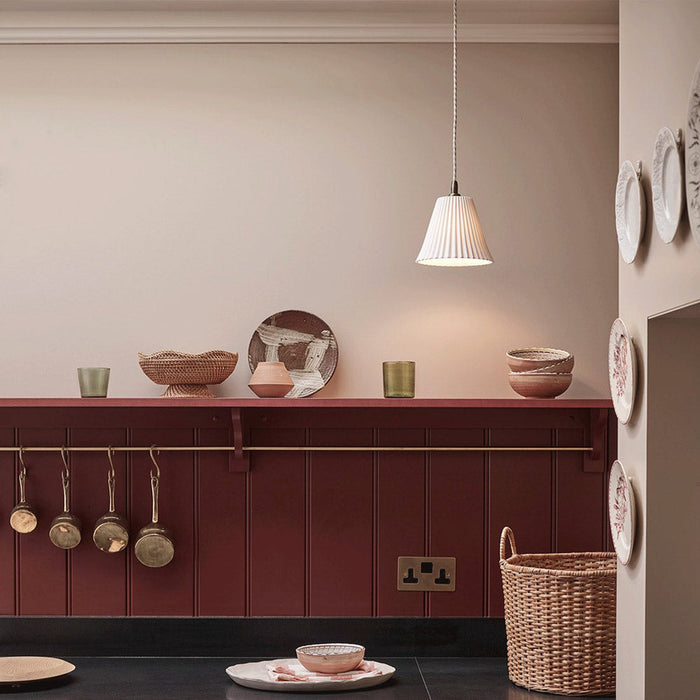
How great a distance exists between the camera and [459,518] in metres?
2.44

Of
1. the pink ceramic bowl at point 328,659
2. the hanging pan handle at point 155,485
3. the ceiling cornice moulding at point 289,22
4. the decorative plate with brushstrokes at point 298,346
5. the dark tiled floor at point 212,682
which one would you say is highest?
the ceiling cornice moulding at point 289,22

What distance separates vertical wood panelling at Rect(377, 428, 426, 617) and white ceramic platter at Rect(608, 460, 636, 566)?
2.18 ft

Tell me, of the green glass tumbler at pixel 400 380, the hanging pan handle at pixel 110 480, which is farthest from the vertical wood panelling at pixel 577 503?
the hanging pan handle at pixel 110 480

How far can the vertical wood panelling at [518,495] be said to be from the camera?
244 centimetres

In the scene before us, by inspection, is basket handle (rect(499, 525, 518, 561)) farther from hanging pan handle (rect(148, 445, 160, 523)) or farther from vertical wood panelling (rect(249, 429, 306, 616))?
hanging pan handle (rect(148, 445, 160, 523))

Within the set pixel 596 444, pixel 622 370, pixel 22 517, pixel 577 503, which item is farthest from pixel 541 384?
pixel 22 517

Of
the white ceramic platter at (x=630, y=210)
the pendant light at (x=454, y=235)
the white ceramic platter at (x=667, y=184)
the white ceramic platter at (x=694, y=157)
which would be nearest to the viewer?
the white ceramic platter at (x=694, y=157)

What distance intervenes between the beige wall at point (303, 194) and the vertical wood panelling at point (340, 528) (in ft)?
0.92

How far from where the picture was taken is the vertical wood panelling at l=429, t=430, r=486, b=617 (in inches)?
95.9

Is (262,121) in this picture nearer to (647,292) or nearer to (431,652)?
(647,292)

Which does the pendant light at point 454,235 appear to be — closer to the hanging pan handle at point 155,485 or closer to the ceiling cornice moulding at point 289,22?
the ceiling cornice moulding at point 289,22

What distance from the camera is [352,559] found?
7.98 ft

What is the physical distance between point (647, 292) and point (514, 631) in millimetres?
864

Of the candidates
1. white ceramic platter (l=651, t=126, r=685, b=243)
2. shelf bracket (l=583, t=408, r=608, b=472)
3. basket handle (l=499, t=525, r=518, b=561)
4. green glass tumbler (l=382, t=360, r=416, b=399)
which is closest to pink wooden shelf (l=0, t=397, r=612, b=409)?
green glass tumbler (l=382, t=360, r=416, b=399)
